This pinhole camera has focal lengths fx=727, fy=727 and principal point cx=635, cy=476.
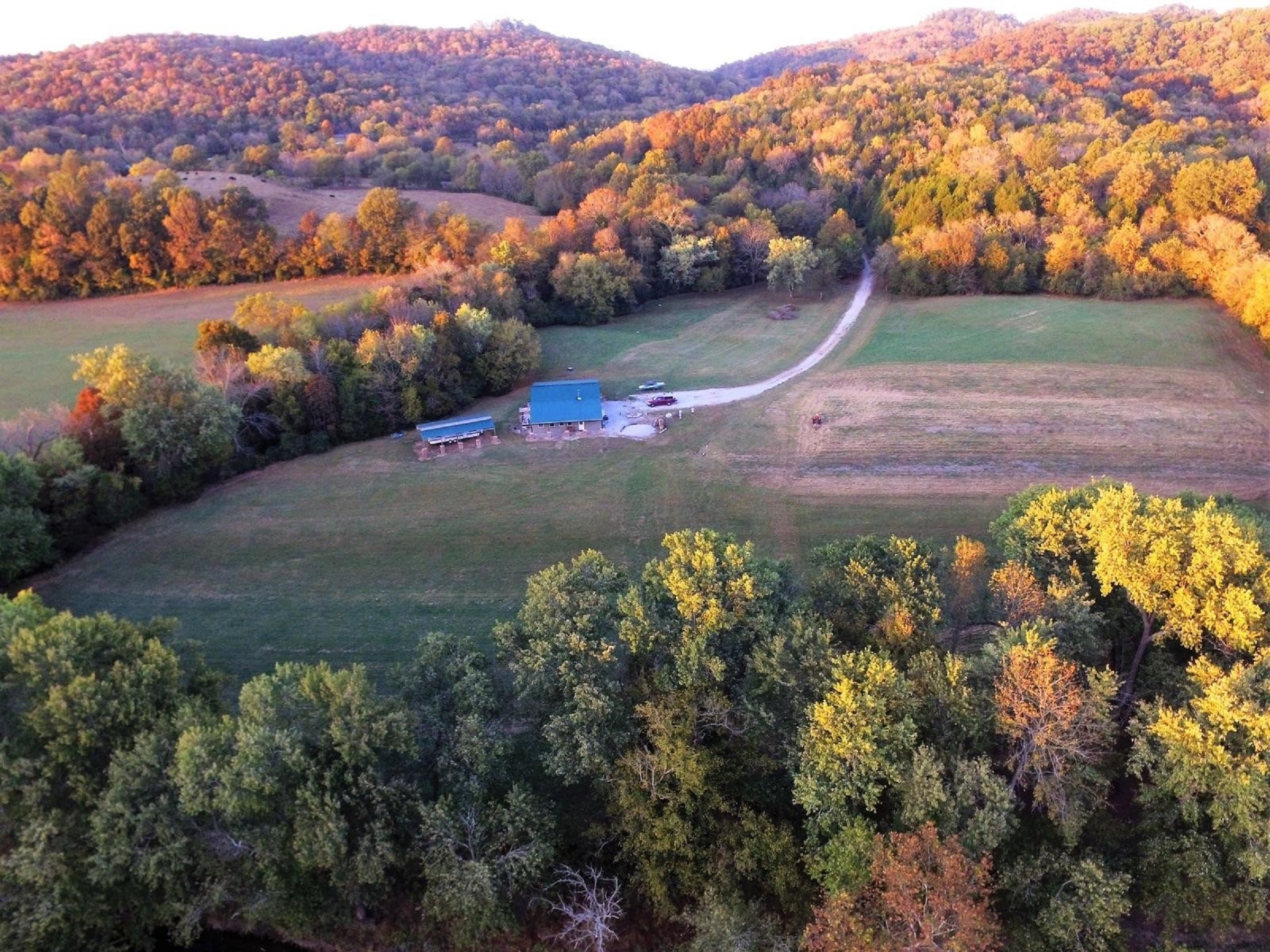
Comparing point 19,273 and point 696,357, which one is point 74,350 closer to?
point 19,273

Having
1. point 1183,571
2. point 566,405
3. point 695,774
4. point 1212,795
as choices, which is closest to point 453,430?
point 566,405

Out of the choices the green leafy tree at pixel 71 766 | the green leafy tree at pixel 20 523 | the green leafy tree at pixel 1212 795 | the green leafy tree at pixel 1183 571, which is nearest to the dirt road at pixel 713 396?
the green leafy tree at pixel 20 523

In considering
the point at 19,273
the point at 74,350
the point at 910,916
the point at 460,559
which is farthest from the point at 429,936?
the point at 19,273

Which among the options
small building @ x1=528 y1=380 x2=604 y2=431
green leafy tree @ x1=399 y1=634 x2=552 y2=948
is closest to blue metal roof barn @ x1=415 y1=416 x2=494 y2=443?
small building @ x1=528 y1=380 x2=604 y2=431

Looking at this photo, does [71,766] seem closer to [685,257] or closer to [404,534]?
[404,534]

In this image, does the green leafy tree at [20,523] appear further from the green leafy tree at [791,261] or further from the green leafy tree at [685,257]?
the green leafy tree at [791,261]

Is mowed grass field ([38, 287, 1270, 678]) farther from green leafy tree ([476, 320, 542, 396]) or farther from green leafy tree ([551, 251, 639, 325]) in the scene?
green leafy tree ([551, 251, 639, 325])
